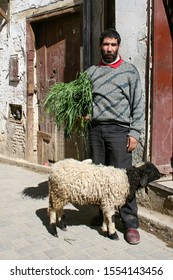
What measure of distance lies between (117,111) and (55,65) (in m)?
3.56

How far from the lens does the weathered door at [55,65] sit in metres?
6.79

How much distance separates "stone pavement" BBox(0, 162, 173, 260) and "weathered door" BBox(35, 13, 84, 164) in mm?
1718

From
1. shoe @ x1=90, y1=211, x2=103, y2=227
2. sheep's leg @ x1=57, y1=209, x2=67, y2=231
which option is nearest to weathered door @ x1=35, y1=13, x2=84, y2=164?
shoe @ x1=90, y1=211, x2=103, y2=227

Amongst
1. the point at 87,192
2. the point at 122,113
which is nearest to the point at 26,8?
the point at 122,113

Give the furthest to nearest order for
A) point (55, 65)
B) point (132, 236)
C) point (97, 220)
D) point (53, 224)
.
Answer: point (55, 65) < point (97, 220) < point (53, 224) < point (132, 236)

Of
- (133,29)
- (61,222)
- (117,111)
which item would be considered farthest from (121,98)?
(61,222)

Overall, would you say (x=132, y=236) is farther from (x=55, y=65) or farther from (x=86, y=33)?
(x=55, y=65)

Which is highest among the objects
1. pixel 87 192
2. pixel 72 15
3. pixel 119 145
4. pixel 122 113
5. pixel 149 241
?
pixel 72 15

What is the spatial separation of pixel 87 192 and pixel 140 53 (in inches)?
81.2

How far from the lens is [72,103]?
176 inches

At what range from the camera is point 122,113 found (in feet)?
13.5

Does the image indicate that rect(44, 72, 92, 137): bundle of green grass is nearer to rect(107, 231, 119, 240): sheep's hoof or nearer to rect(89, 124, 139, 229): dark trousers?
rect(89, 124, 139, 229): dark trousers

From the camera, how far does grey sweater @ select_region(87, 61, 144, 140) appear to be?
13.3ft
